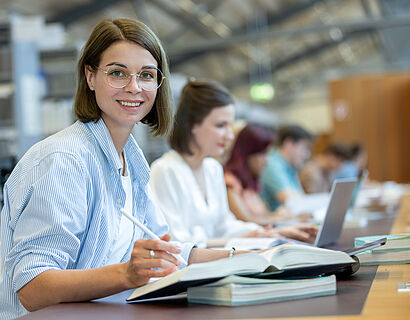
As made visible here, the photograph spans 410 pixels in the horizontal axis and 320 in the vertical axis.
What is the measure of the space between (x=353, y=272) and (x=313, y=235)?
0.74 meters

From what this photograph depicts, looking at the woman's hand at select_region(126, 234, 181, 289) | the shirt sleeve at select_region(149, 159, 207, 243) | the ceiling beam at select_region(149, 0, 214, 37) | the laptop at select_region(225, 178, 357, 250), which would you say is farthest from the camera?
the ceiling beam at select_region(149, 0, 214, 37)

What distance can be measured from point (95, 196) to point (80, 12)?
27.9 feet

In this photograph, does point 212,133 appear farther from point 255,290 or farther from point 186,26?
point 186,26

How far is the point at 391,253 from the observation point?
4.89 feet

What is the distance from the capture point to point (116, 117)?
1.45 m

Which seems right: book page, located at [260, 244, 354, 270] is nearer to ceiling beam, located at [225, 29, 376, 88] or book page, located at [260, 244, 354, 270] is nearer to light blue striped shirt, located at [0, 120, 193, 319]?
light blue striped shirt, located at [0, 120, 193, 319]

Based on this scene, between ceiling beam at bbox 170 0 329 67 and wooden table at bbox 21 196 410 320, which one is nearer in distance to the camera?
wooden table at bbox 21 196 410 320

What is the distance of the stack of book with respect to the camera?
1482 mm

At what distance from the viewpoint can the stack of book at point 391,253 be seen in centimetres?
148

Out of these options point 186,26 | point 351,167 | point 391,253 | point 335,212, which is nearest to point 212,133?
point 335,212

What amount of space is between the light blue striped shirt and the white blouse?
85cm

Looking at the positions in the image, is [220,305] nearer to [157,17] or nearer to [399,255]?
[399,255]

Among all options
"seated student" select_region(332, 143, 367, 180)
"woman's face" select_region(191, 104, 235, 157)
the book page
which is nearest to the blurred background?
"woman's face" select_region(191, 104, 235, 157)

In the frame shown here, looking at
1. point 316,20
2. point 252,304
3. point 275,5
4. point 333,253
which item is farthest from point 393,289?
point 316,20
